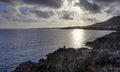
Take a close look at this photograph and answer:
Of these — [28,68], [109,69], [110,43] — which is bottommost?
[28,68]

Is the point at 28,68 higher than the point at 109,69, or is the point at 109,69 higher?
the point at 109,69

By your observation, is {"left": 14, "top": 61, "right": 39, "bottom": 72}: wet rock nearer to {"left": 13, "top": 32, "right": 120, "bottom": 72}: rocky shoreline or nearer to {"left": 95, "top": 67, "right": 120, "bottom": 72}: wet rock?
{"left": 13, "top": 32, "right": 120, "bottom": 72}: rocky shoreline

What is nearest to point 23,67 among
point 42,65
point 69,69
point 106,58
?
point 42,65

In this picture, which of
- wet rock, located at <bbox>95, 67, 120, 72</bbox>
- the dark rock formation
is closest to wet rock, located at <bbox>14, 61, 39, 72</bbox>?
wet rock, located at <bbox>95, 67, 120, 72</bbox>

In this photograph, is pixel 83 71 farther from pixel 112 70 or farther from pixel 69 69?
pixel 112 70

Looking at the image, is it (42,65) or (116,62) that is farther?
(42,65)

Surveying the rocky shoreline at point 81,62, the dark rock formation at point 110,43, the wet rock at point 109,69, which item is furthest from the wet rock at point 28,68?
the dark rock formation at point 110,43

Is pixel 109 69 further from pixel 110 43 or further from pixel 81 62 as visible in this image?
pixel 110 43

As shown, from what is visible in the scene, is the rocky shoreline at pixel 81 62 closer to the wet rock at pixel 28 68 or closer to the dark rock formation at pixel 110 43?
the wet rock at pixel 28 68

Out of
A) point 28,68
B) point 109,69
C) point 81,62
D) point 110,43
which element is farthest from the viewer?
point 110,43

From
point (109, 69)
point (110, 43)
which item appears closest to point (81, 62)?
point (109, 69)

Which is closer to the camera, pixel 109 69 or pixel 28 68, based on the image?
pixel 109 69

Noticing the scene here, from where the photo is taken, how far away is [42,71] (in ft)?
132

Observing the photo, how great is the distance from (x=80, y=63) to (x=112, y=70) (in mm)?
8488
